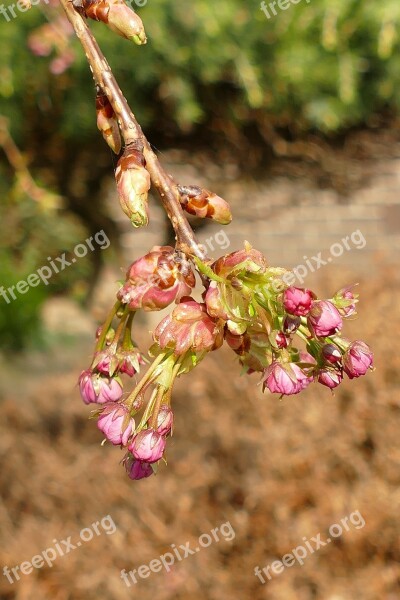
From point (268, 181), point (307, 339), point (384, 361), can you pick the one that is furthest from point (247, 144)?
point (307, 339)

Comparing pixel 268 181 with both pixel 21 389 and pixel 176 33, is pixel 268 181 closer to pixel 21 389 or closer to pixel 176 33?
pixel 176 33

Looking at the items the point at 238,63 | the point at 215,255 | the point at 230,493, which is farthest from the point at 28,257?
the point at 230,493

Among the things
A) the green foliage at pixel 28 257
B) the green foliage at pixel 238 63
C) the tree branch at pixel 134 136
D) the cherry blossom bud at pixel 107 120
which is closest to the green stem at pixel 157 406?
the tree branch at pixel 134 136

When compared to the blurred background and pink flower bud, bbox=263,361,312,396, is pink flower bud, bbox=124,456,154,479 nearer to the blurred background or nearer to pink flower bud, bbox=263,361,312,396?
pink flower bud, bbox=263,361,312,396

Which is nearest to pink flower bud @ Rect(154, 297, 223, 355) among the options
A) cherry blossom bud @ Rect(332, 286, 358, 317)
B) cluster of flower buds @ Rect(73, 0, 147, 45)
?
cherry blossom bud @ Rect(332, 286, 358, 317)

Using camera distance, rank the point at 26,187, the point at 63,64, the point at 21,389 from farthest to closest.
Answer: the point at 21,389, the point at 26,187, the point at 63,64

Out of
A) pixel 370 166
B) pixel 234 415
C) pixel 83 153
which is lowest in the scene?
pixel 234 415
